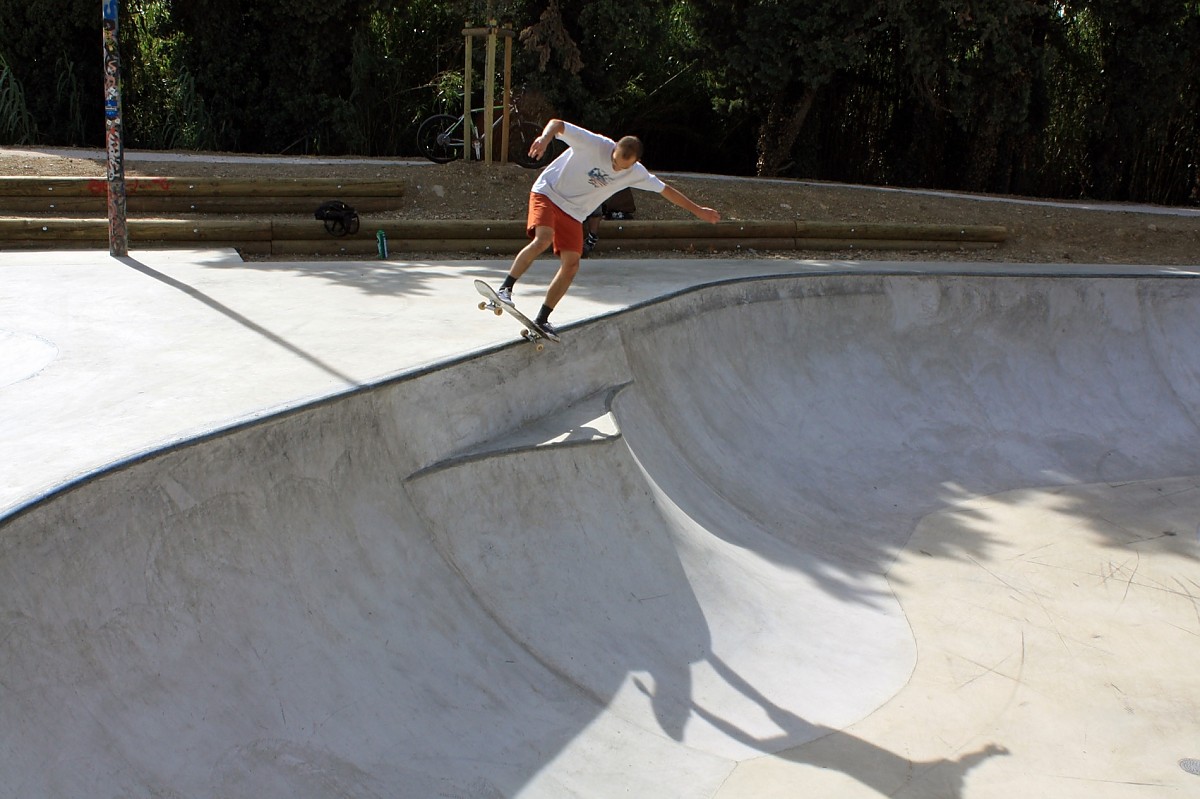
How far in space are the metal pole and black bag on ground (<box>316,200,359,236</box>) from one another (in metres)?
1.96

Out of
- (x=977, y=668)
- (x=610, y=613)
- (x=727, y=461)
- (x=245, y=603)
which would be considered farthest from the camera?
(x=727, y=461)

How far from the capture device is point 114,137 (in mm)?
8773

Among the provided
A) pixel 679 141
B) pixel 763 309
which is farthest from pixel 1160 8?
pixel 763 309

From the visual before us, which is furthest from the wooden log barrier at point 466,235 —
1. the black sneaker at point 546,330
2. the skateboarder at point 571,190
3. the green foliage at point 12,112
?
the green foliage at point 12,112

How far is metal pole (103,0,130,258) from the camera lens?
8430 millimetres

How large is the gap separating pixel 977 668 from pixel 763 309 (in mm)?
4526

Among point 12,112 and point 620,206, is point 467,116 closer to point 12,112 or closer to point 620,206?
point 620,206

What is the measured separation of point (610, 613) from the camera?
18.3 ft

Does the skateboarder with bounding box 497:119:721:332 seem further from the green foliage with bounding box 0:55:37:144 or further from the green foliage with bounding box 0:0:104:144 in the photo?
the green foliage with bounding box 0:55:37:144

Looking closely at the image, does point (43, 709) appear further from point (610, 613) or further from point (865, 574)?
point (865, 574)

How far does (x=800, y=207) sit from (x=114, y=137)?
8.69 meters

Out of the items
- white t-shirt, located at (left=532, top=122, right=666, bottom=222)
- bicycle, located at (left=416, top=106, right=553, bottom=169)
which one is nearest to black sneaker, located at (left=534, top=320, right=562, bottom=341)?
white t-shirt, located at (left=532, top=122, right=666, bottom=222)

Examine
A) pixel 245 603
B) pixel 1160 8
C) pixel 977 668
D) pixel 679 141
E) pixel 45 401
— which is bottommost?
pixel 977 668

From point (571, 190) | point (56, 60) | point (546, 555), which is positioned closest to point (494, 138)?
point (56, 60)
